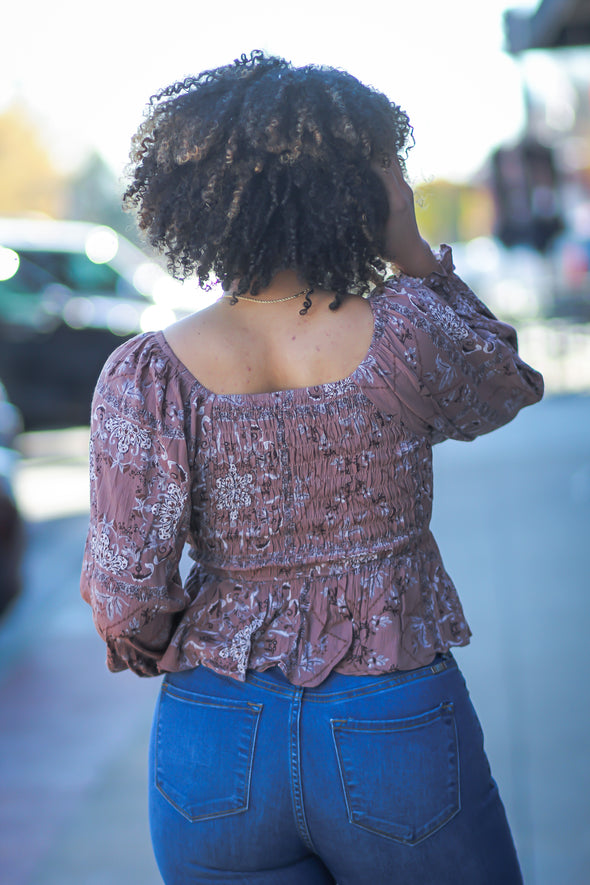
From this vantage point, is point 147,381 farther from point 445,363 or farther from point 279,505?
point 445,363

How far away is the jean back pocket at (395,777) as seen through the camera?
1.34 meters

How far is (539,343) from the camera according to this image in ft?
49.6

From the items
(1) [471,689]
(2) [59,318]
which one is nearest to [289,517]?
(1) [471,689]

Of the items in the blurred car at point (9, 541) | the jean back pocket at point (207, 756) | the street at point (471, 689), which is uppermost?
the jean back pocket at point (207, 756)

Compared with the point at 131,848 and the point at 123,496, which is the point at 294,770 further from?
the point at 131,848

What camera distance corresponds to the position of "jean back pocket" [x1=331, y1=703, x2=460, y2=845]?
52.8 inches

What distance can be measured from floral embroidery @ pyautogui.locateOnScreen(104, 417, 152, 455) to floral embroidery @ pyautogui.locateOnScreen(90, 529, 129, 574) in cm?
12

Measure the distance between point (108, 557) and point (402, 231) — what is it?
627 millimetres

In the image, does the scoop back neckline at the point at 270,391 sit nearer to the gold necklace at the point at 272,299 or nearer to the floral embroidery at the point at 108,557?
the gold necklace at the point at 272,299

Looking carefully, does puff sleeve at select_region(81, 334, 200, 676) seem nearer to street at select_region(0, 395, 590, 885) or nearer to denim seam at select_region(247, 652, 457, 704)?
denim seam at select_region(247, 652, 457, 704)

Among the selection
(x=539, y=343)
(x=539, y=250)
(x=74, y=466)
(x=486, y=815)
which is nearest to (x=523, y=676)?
(x=486, y=815)

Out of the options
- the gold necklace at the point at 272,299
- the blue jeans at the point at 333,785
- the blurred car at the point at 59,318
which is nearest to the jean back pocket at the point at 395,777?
the blue jeans at the point at 333,785

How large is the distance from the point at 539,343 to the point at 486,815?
14245 millimetres

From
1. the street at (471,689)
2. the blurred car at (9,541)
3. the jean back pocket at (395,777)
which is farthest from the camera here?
the blurred car at (9,541)
